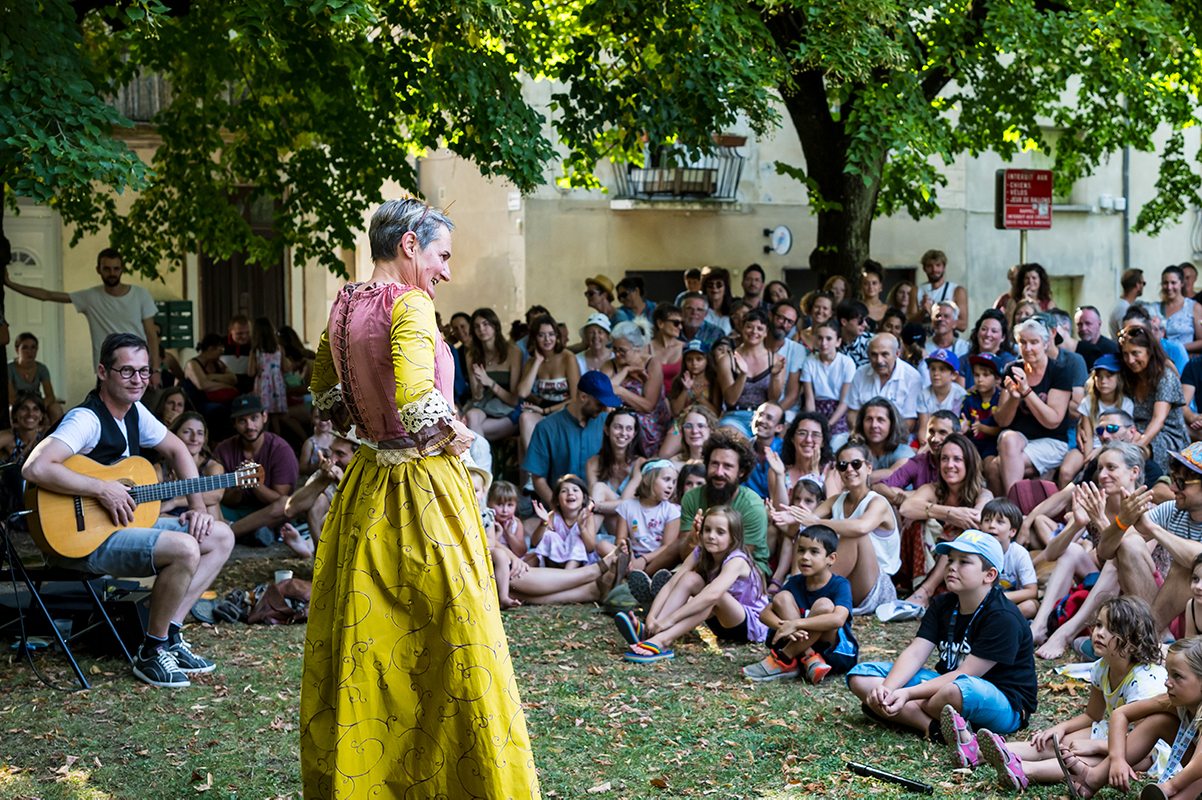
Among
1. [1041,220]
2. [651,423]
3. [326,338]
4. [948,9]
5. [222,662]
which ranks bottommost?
[222,662]

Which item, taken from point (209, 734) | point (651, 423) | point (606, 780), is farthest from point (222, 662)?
point (651, 423)

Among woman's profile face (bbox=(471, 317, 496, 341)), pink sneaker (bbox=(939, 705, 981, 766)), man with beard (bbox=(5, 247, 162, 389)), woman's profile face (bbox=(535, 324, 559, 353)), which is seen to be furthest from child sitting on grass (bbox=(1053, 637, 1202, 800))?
man with beard (bbox=(5, 247, 162, 389))

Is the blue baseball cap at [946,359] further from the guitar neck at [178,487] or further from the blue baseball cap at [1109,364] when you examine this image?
the guitar neck at [178,487]

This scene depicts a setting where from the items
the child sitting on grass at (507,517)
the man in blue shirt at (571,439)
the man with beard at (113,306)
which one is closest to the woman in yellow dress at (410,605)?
the child sitting on grass at (507,517)

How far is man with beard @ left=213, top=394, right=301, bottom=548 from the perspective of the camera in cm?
1113

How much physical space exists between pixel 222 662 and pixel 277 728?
1328mm

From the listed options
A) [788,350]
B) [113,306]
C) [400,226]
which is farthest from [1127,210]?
[400,226]

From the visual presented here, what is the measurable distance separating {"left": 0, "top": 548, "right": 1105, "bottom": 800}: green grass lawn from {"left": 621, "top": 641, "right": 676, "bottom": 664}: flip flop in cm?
7

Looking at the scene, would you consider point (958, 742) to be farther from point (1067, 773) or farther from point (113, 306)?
point (113, 306)

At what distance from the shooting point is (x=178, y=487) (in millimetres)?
7398

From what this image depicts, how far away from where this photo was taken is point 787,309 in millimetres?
11539

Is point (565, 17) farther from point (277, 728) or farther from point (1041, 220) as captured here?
point (277, 728)

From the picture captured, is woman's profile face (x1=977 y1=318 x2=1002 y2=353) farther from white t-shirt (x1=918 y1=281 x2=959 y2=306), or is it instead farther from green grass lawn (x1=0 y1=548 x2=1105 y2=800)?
green grass lawn (x1=0 y1=548 x2=1105 y2=800)

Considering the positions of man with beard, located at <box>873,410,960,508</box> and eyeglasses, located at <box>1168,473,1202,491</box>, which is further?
man with beard, located at <box>873,410,960,508</box>
